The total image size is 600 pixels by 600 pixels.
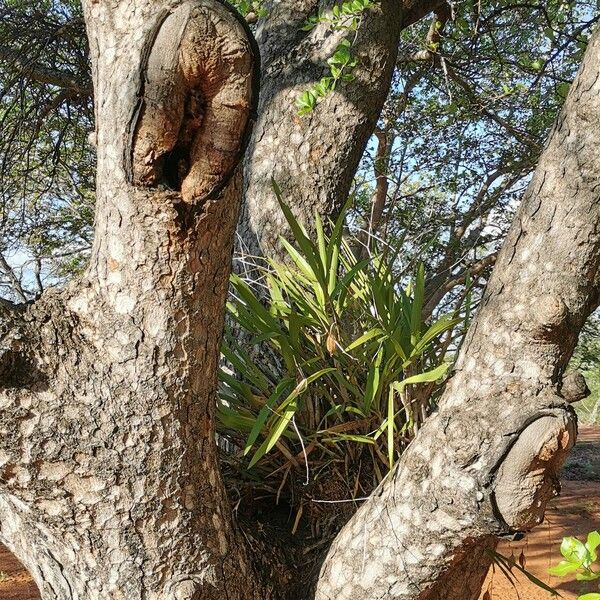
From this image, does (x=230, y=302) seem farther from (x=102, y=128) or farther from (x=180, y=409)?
(x=102, y=128)

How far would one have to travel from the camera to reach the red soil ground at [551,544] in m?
3.75

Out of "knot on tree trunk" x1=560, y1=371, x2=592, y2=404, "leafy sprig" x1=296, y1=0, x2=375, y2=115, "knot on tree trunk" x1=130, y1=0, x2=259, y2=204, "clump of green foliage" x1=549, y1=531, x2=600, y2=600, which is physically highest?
"leafy sprig" x1=296, y1=0, x2=375, y2=115

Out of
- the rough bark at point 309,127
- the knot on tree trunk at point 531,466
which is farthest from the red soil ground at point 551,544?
the rough bark at point 309,127

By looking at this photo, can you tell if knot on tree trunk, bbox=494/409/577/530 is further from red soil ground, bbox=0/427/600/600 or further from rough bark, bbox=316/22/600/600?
red soil ground, bbox=0/427/600/600

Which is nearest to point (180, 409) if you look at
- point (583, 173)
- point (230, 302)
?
point (230, 302)

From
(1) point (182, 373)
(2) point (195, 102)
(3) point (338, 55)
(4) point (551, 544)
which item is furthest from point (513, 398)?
(4) point (551, 544)

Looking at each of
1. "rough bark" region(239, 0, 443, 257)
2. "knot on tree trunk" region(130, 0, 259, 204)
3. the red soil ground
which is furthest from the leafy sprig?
the red soil ground

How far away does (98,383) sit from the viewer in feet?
4.60

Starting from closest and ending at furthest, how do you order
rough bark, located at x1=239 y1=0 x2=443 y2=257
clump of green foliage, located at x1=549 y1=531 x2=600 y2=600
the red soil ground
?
clump of green foliage, located at x1=549 y1=531 x2=600 y2=600, rough bark, located at x1=239 y1=0 x2=443 y2=257, the red soil ground

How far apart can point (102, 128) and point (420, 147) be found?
5428 mm

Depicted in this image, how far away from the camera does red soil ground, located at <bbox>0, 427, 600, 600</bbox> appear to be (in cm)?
375

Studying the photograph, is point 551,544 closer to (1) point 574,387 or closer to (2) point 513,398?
(1) point 574,387

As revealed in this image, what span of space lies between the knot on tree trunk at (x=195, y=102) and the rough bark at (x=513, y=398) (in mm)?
695

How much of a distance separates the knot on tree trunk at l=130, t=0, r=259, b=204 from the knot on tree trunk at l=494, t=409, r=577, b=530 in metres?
0.77
